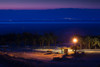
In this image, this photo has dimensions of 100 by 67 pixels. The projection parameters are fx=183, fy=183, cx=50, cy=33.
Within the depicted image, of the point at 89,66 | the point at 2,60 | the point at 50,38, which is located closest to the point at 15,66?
the point at 2,60

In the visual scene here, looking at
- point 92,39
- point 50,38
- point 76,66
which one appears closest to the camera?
point 76,66

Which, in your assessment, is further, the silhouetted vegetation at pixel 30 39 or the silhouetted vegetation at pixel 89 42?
the silhouetted vegetation at pixel 30 39

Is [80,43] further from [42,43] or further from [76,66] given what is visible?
[76,66]

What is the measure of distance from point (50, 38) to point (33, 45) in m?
2.49

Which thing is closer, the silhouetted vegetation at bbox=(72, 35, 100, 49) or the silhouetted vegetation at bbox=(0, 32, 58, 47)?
the silhouetted vegetation at bbox=(72, 35, 100, 49)

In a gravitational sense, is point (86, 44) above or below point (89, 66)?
above

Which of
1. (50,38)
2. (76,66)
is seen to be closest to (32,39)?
(50,38)

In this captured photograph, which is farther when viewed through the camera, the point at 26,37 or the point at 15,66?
the point at 26,37

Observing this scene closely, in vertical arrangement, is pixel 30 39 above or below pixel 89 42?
above

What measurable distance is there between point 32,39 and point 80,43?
567cm

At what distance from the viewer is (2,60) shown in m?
11.4

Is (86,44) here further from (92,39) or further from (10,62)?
(10,62)

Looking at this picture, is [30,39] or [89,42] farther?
[30,39]

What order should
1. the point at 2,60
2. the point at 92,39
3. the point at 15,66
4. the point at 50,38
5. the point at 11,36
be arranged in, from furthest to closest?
the point at 11,36 < the point at 50,38 < the point at 92,39 < the point at 2,60 < the point at 15,66
